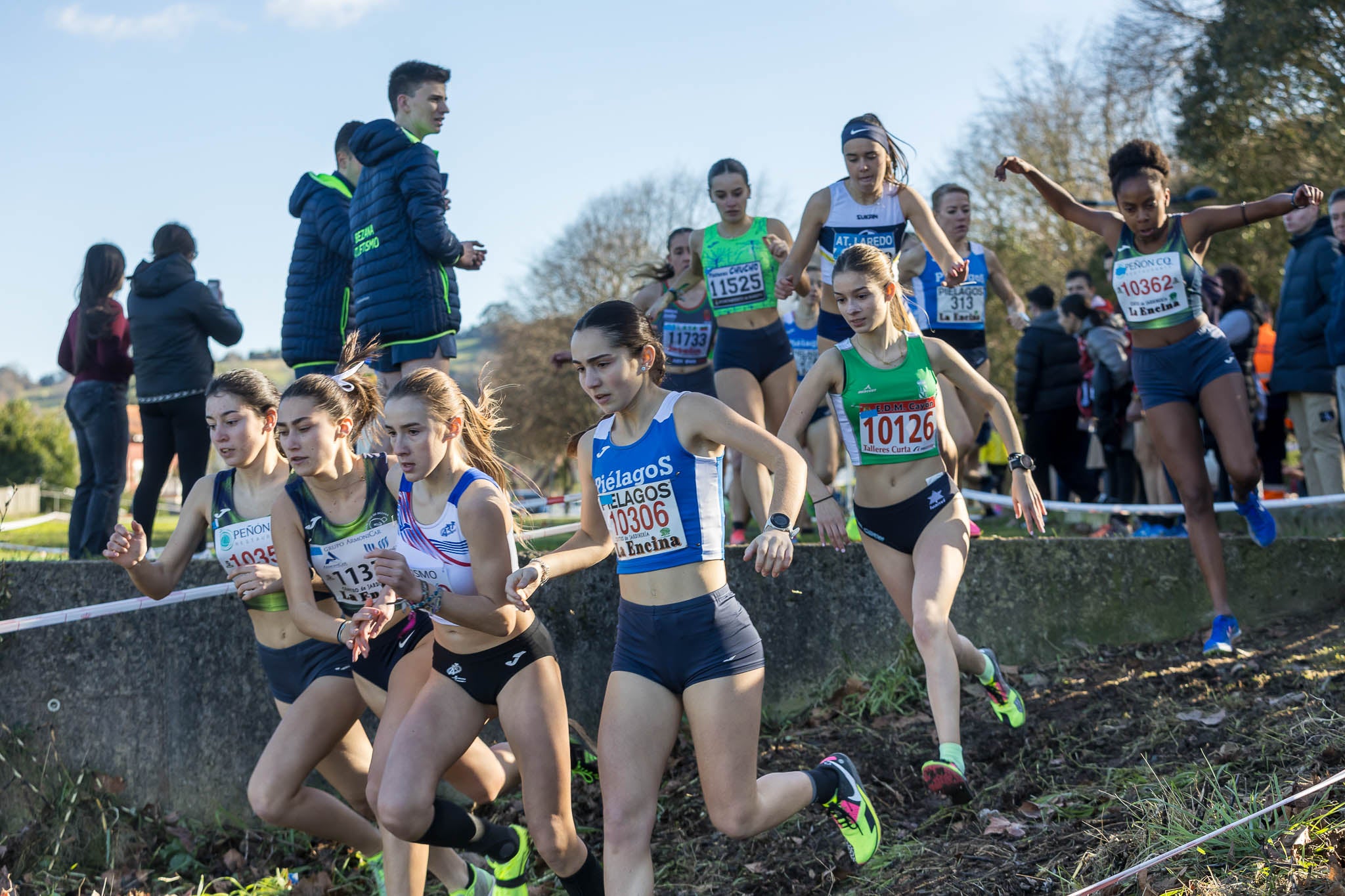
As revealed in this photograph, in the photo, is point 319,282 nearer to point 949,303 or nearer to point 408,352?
point 408,352

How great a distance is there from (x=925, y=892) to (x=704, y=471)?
178 cm

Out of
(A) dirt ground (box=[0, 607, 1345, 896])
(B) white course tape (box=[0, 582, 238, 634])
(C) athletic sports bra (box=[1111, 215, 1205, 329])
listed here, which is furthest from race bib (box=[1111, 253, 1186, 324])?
(B) white course tape (box=[0, 582, 238, 634])

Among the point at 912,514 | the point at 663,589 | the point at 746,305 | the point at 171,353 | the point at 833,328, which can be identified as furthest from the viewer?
the point at 746,305

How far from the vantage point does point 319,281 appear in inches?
267

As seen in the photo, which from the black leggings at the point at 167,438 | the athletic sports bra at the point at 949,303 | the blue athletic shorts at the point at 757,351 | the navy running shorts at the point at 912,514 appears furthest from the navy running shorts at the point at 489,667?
the athletic sports bra at the point at 949,303

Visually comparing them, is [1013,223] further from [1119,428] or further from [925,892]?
[925,892]

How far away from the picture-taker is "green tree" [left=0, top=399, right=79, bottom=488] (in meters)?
43.8

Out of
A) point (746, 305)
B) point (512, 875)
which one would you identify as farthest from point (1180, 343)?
point (512, 875)

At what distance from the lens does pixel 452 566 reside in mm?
4355

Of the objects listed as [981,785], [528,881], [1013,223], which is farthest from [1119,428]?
[1013,223]

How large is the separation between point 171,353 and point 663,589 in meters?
4.12

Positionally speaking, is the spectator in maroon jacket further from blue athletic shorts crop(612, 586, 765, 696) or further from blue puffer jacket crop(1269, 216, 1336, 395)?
blue puffer jacket crop(1269, 216, 1336, 395)

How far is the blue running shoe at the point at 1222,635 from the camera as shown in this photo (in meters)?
6.20

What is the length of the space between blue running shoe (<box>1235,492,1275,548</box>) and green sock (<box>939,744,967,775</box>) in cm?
301
